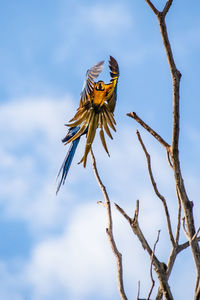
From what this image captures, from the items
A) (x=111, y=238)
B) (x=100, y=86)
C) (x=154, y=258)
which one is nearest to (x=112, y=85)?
(x=100, y=86)

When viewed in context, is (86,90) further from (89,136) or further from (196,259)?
(196,259)

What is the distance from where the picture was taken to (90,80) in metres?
4.49

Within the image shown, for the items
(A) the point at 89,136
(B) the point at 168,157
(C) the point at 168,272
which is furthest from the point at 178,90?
(C) the point at 168,272

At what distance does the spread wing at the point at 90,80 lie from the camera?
14.7 feet

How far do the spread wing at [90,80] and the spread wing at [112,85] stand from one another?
0.58 feet

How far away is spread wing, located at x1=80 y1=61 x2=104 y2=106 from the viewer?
14.7ft

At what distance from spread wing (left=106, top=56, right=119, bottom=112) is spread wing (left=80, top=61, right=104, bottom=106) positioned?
0.18 m

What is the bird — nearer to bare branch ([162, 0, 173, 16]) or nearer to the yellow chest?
the yellow chest

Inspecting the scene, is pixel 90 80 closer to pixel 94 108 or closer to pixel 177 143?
pixel 94 108

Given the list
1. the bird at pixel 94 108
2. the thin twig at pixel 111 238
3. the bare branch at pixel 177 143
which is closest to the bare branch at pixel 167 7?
the bare branch at pixel 177 143

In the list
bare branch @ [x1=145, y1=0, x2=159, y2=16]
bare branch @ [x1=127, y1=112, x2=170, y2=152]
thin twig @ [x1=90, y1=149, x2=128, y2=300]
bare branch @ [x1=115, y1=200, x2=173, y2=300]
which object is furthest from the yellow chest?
bare branch @ [x1=145, y1=0, x2=159, y2=16]

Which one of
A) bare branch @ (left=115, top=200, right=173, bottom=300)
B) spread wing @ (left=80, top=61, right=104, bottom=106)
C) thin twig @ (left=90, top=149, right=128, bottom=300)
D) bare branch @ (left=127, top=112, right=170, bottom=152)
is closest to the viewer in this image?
bare branch @ (left=127, top=112, right=170, bottom=152)

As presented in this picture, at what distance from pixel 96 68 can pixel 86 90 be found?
212 mm

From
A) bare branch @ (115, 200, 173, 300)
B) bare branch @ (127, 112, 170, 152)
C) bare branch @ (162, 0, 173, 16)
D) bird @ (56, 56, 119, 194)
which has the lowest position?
bare branch @ (115, 200, 173, 300)
